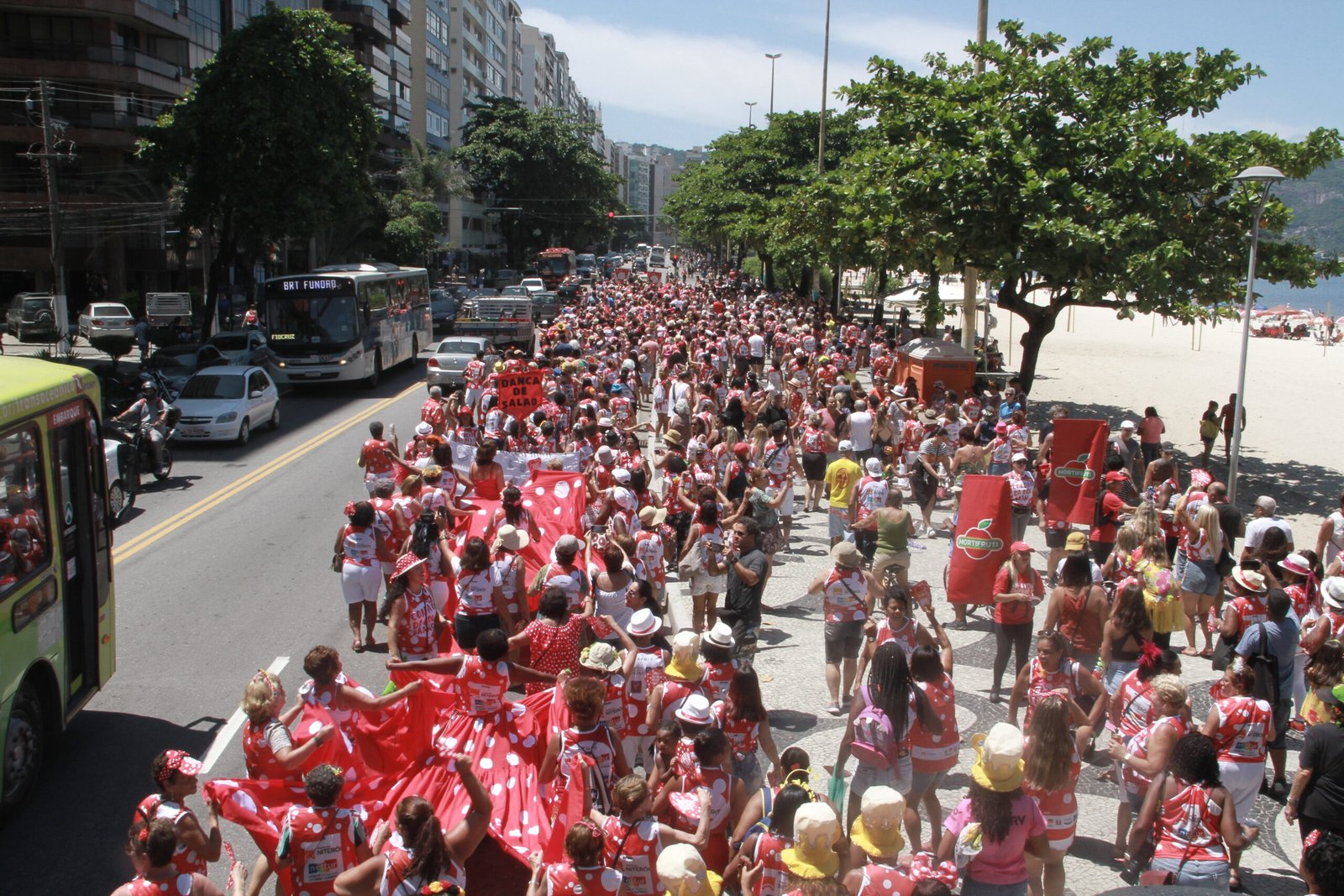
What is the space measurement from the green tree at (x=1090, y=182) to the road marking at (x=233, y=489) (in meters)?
12.2

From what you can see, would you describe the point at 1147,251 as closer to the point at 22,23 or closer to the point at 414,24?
the point at 22,23

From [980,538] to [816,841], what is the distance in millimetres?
5922

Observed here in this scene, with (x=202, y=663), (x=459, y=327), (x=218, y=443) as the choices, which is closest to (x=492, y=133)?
(x=459, y=327)

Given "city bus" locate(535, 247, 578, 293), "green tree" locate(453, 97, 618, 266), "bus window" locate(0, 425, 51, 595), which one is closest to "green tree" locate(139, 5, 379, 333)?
"bus window" locate(0, 425, 51, 595)

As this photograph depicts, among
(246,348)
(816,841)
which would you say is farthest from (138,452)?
(816,841)

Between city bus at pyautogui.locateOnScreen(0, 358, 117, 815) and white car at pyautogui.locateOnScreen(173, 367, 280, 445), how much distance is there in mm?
13038

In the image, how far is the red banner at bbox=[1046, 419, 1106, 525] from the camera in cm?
1278

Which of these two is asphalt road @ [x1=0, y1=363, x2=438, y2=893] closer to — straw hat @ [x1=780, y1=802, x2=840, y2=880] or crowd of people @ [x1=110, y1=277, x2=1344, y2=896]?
crowd of people @ [x1=110, y1=277, x2=1344, y2=896]

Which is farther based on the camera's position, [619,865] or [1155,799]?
[1155,799]

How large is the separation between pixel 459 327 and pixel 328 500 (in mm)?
19933

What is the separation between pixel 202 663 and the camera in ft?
32.9

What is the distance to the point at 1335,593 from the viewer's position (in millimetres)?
8258

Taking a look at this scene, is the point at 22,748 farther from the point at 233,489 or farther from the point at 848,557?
the point at 233,489

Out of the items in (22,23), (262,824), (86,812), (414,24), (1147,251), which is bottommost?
(86,812)
